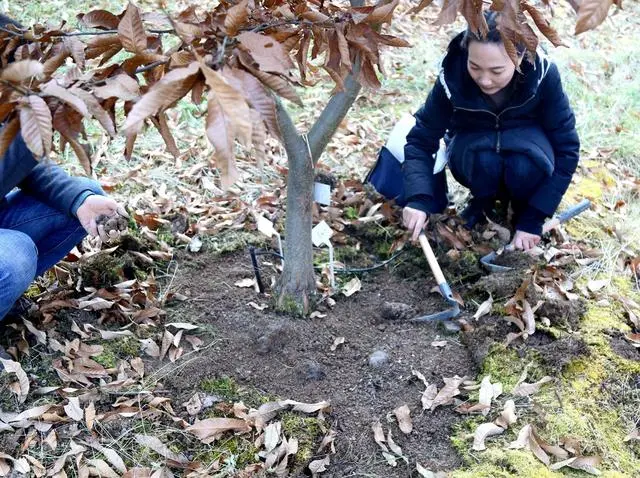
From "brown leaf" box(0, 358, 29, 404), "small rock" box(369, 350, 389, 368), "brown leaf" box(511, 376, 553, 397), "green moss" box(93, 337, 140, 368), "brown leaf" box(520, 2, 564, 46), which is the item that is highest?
"brown leaf" box(520, 2, 564, 46)

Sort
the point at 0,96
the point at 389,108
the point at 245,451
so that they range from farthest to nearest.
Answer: the point at 389,108
the point at 245,451
the point at 0,96

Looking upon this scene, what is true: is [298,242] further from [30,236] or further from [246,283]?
[30,236]

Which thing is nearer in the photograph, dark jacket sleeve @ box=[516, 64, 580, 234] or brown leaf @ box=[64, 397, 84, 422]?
brown leaf @ box=[64, 397, 84, 422]

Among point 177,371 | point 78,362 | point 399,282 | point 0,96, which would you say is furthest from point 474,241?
point 0,96

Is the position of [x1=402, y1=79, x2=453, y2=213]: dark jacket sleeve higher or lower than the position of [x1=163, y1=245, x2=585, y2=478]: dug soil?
higher

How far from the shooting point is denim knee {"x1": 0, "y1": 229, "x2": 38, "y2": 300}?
1981mm

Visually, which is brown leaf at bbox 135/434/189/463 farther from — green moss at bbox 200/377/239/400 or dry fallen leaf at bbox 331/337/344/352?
dry fallen leaf at bbox 331/337/344/352

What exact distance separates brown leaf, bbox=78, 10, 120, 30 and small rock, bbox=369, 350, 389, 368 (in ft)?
4.39

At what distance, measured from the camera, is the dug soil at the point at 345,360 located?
1985 mm

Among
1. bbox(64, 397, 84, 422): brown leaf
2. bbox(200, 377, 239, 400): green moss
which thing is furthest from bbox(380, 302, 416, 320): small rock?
bbox(64, 397, 84, 422): brown leaf

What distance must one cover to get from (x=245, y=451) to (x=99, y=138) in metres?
2.38

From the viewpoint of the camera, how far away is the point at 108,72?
4.78 ft

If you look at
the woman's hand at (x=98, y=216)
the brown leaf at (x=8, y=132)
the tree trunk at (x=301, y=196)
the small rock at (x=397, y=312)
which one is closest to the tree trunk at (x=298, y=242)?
the tree trunk at (x=301, y=196)

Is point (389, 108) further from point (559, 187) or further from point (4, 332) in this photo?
point (4, 332)
